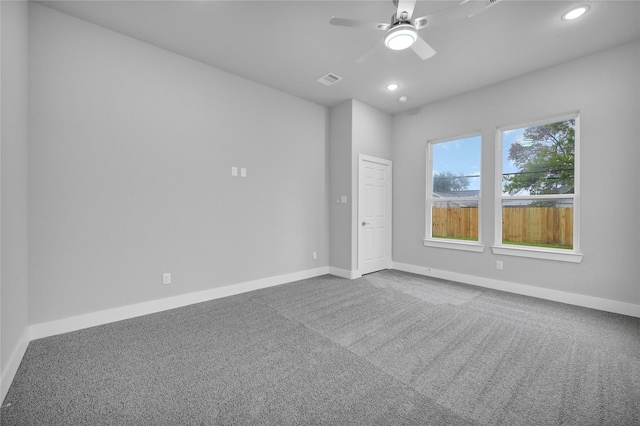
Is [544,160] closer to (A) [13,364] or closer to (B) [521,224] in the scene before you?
(B) [521,224]

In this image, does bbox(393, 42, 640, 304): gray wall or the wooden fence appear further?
the wooden fence

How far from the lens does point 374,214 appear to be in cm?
474

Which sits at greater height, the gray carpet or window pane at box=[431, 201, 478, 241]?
window pane at box=[431, 201, 478, 241]

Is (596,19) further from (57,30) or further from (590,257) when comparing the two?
A: (57,30)

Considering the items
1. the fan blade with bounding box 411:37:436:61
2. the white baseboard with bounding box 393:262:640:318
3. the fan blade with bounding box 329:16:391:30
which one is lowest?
the white baseboard with bounding box 393:262:640:318

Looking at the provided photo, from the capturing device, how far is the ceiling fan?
1.85 meters

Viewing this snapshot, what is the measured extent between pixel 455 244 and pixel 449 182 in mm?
1048

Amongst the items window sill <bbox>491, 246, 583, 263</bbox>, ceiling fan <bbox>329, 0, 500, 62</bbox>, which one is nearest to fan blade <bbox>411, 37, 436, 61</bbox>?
ceiling fan <bbox>329, 0, 500, 62</bbox>

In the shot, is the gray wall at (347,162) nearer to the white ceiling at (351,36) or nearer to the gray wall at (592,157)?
the white ceiling at (351,36)

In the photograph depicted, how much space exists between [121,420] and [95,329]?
4.86 feet

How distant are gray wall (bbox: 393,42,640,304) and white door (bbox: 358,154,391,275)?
1.32 metres

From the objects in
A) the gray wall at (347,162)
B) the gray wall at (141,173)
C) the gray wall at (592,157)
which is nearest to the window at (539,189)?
the gray wall at (592,157)

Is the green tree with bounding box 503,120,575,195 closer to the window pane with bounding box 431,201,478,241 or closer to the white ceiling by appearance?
the window pane with bounding box 431,201,478,241

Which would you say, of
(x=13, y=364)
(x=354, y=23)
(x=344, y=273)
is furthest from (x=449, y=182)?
(x=13, y=364)
